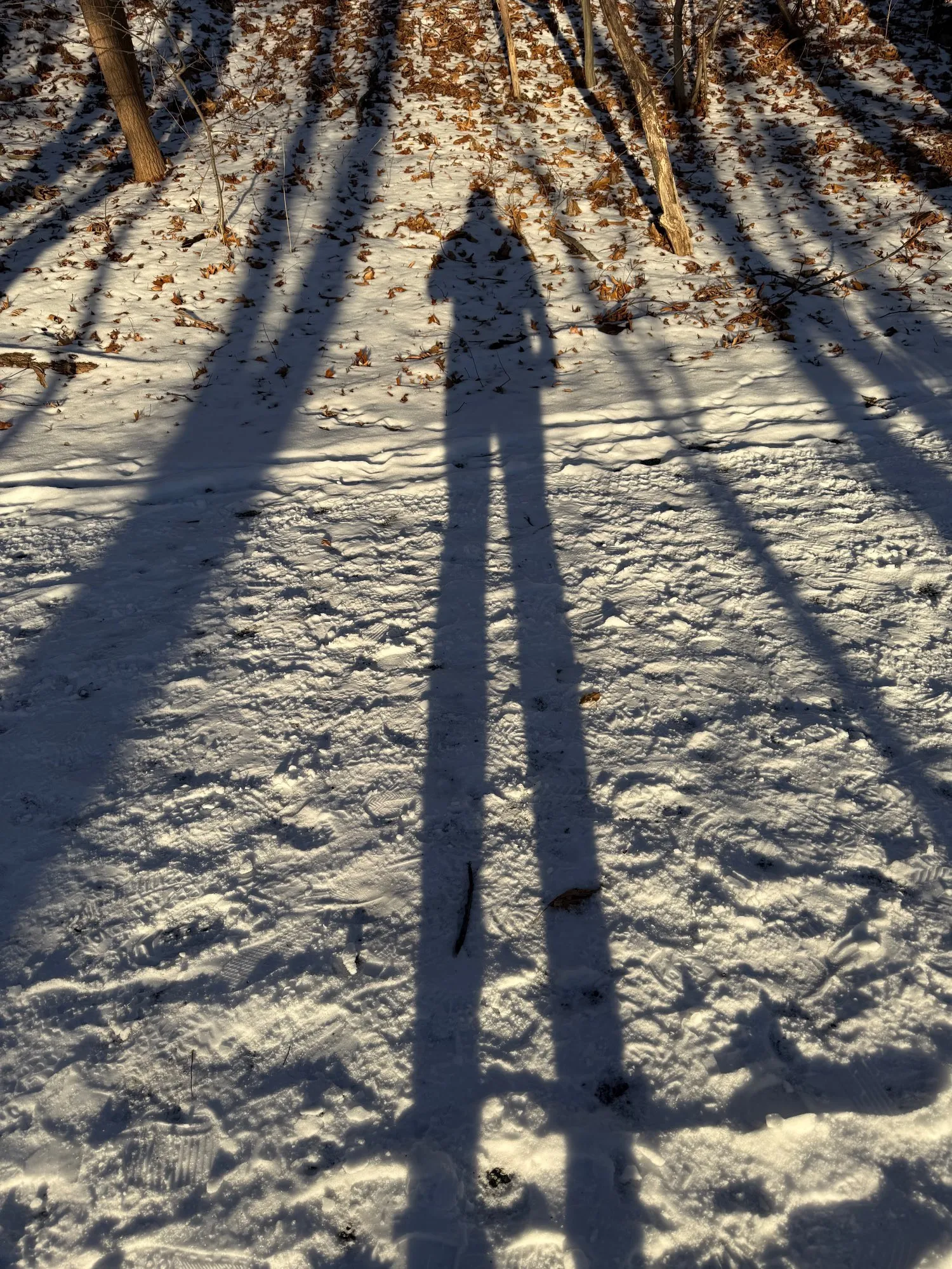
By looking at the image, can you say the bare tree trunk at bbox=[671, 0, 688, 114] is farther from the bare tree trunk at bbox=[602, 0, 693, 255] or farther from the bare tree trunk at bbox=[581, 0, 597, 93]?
the bare tree trunk at bbox=[602, 0, 693, 255]

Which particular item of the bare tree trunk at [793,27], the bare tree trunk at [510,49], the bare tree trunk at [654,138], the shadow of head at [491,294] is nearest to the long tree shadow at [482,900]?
the shadow of head at [491,294]

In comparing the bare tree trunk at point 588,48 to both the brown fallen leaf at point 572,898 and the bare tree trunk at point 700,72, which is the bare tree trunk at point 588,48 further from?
the brown fallen leaf at point 572,898

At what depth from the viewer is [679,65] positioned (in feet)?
37.0

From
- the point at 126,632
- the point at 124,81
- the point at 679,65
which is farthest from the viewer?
the point at 679,65

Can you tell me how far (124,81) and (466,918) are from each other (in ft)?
37.2

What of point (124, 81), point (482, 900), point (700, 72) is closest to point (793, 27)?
point (700, 72)

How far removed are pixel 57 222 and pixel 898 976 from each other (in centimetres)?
1119

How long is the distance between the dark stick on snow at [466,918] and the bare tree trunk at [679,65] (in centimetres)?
1305

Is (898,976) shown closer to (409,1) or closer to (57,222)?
(57,222)

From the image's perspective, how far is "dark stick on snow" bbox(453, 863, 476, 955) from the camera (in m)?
2.68

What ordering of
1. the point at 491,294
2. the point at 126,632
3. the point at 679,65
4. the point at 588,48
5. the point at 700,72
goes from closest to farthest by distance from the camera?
the point at 126,632 → the point at 491,294 → the point at 679,65 → the point at 700,72 → the point at 588,48

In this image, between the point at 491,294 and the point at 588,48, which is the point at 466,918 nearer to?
the point at 491,294

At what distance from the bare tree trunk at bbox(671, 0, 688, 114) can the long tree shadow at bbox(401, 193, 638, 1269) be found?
9.98 m

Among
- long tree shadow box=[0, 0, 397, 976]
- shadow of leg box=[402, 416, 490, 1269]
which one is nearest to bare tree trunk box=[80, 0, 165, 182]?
long tree shadow box=[0, 0, 397, 976]
